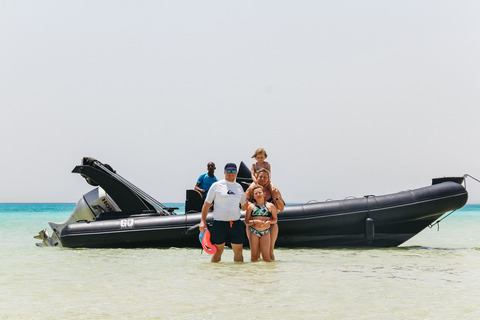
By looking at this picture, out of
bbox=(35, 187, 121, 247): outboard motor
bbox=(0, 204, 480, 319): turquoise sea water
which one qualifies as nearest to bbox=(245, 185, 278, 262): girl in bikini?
bbox=(0, 204, 480, 319): turquoise sea water

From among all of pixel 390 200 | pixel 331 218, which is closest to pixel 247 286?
pixel 331 218

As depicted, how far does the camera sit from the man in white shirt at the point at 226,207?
20.9 feet

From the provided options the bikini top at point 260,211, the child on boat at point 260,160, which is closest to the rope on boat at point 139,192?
the child on boat at point 260,160

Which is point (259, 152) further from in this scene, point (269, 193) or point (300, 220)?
point (300, 220)

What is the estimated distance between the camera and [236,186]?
646 cm

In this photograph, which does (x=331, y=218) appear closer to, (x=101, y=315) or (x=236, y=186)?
(x=236, y=186)

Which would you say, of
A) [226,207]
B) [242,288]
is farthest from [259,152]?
[242,288]

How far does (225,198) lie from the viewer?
6363 millimetres

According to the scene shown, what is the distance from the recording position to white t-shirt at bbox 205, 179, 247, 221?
251 inches

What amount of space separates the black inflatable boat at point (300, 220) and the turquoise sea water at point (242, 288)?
3.86ft

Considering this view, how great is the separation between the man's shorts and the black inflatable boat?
8.30 ft

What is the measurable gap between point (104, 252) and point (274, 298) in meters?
5.28

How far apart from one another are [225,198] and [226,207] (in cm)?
10

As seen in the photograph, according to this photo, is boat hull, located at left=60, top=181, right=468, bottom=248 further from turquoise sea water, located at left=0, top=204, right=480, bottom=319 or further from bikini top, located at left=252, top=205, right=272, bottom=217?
bikini top, located at left=252, top=205, right=272, bottom=217
